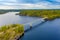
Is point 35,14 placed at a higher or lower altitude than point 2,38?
lower

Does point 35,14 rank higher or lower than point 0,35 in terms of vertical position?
lower

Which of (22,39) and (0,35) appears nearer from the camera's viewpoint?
(0,35)

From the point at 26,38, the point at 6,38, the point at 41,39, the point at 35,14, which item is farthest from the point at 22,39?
the point at 35,14

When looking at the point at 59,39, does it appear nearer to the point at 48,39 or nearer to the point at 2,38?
the point at 48,39

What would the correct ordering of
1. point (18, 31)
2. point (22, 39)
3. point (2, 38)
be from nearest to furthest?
point (2, 38), point (22, 39), point (18, 31)

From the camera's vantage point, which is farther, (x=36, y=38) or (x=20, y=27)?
(x=20, y=27)

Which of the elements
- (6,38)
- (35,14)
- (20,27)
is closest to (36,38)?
(20,27)

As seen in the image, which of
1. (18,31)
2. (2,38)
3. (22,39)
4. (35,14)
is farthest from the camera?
(35,14)

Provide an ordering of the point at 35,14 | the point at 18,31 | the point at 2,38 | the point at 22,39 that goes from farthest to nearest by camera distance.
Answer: the point at 35,14
the point at 18,31
the point at 22,39
the point at 2,38

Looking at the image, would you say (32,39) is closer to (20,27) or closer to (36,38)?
(36,38)
